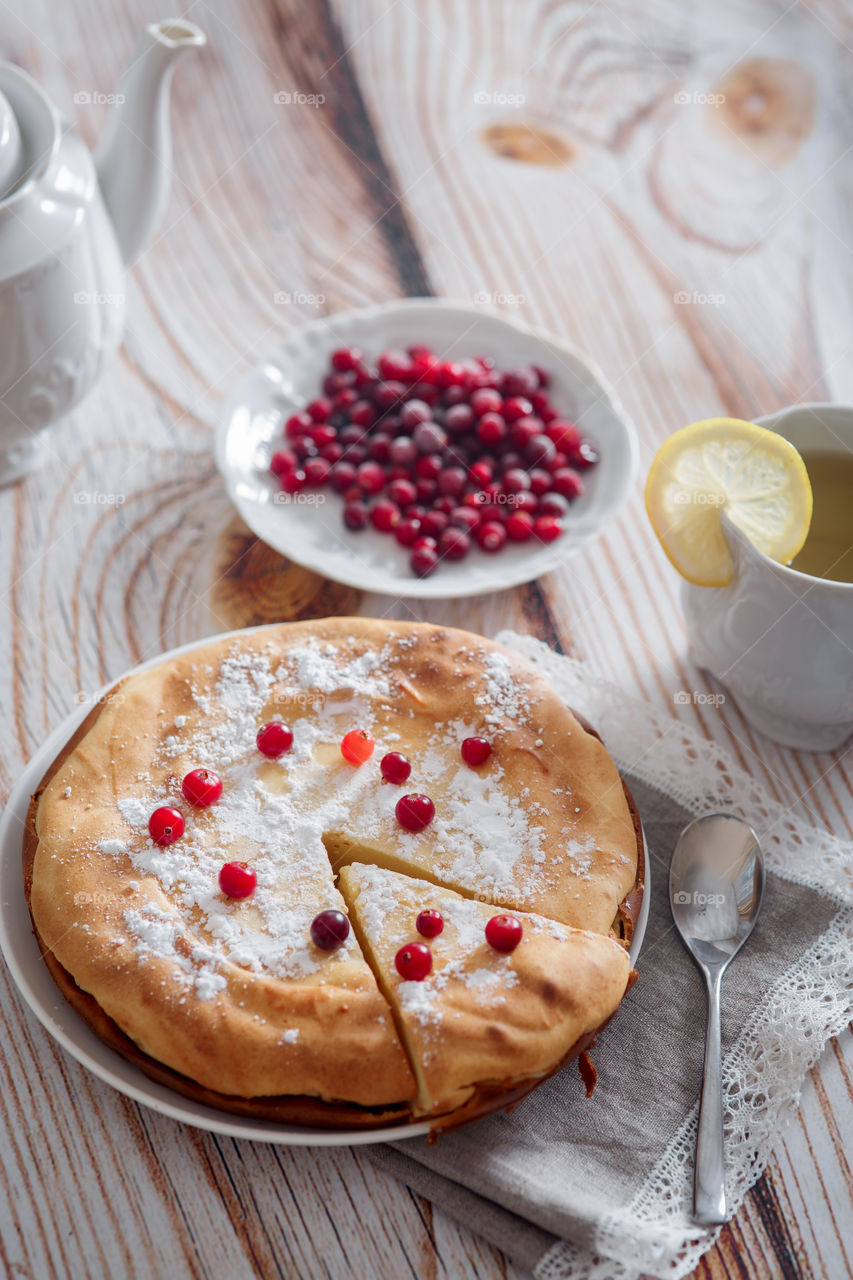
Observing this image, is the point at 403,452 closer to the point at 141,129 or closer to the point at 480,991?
the point at 141,129

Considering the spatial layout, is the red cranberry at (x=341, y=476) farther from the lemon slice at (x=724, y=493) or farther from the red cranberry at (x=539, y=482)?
the lemon slice at (x=724, y=493)

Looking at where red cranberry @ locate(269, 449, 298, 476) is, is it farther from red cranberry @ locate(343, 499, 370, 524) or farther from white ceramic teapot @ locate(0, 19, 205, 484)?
white ceramic teapot @ locate(0, 19, 205, 484)

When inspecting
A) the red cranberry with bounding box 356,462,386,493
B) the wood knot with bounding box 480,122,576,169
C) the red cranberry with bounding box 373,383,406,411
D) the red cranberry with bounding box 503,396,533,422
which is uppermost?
the wood knot with bounding box 480,122,576,169

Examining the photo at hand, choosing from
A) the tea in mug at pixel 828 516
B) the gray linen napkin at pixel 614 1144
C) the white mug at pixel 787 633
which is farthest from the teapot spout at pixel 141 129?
the gray linen napkin at pixel 614 1144

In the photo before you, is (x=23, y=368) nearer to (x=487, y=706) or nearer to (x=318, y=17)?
(x=487, y=706)

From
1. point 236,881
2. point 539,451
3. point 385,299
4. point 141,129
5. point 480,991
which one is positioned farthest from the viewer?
point 385,299

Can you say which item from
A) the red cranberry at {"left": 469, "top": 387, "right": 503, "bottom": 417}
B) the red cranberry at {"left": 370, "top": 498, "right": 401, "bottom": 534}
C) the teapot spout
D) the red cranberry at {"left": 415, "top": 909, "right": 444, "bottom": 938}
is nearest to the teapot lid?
the teapot spout

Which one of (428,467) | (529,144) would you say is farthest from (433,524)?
(529,144)
